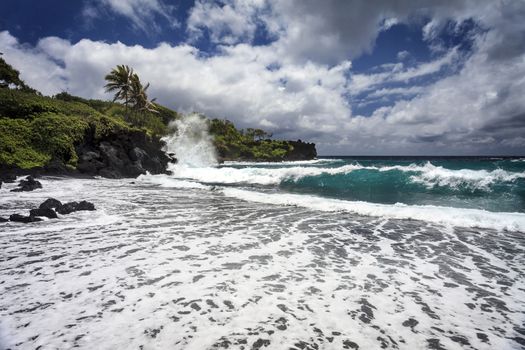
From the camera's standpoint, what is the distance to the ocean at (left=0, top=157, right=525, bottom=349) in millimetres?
3250

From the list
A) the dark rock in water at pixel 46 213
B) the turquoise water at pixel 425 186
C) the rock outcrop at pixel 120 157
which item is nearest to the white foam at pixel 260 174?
the turquoise water at pixel 425 186

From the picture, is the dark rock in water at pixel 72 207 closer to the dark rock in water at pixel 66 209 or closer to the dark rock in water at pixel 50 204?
the dark rock in water at pixel 66 209

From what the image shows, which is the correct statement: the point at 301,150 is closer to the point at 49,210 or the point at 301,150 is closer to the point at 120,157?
the point at 120,157

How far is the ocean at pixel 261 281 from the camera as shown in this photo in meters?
3.25

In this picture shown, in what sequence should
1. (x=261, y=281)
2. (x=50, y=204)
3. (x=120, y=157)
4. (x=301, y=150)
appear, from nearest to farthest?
(x=261, y=281) → (x=50, y=204) → (x=120, y=157) → (x=301, y=150)

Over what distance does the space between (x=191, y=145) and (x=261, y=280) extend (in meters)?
54.3

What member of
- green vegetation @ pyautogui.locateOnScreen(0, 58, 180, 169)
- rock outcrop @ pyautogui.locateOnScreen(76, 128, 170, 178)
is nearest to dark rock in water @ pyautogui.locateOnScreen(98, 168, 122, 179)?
rock outcrop @ pyautogui.locateOnScreen(76, 128, 170, 178)

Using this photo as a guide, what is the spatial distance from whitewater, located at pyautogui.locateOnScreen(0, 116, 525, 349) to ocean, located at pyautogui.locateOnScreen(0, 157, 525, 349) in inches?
0.9

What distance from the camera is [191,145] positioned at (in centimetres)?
5662

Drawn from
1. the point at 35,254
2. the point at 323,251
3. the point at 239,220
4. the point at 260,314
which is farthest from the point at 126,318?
the point at 239,220

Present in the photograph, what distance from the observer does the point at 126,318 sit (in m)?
3.48

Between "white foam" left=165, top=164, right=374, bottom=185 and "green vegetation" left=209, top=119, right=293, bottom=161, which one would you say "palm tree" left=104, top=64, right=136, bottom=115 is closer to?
"white foam" left=165, top=164, right=374, bottom=185

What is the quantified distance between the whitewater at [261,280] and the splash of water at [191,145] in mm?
29040

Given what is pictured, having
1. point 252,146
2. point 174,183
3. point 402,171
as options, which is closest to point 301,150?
point 252,146
